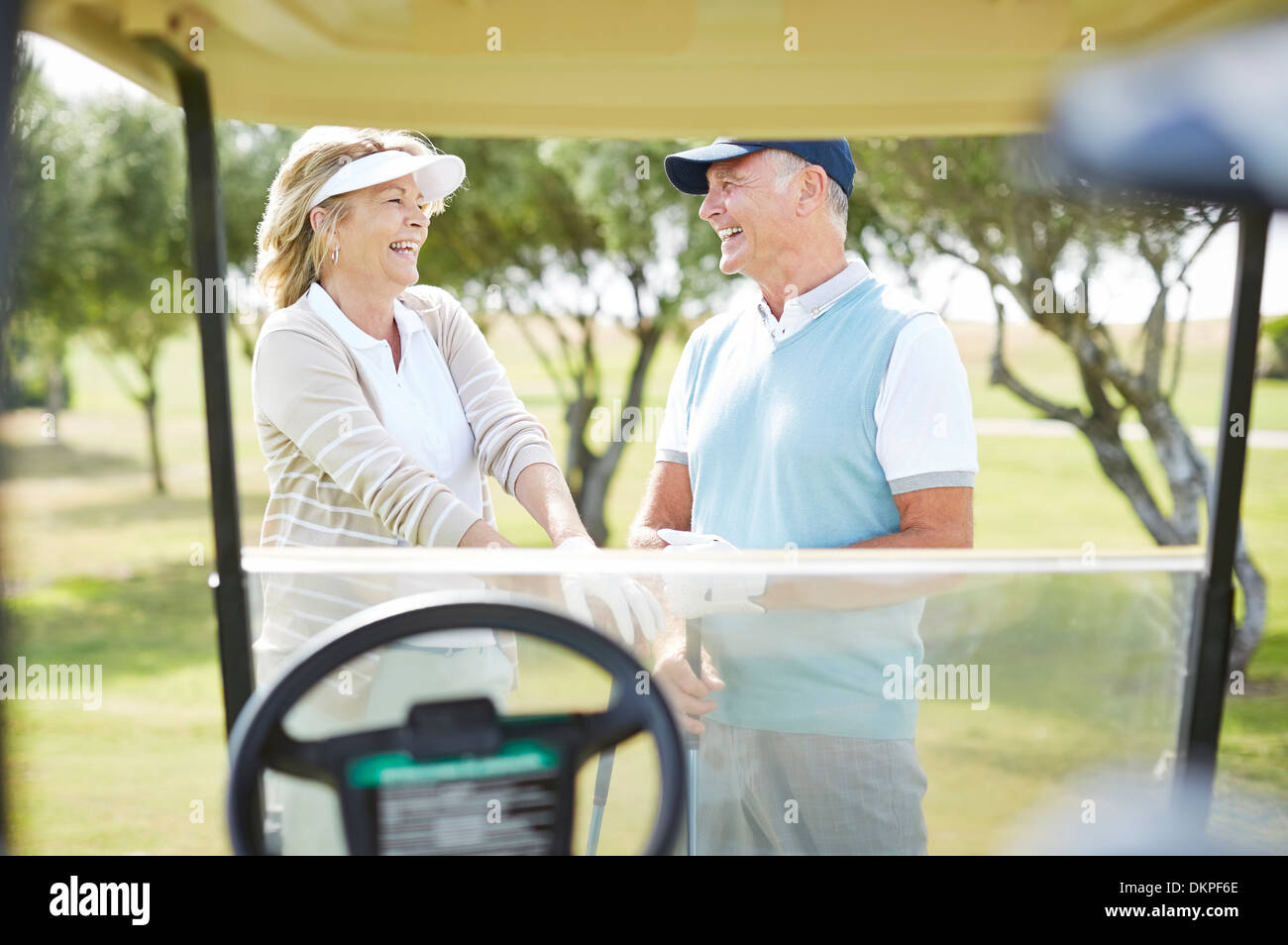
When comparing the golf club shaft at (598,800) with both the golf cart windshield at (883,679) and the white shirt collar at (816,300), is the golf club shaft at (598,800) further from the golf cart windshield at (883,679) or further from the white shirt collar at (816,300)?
the white shirt collar at (816,300)

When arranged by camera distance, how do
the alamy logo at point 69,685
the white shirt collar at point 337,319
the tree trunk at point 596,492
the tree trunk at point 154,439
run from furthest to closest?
the tree trunk at point 154,439
the tree trunk at point 596,492
the alamy logo at point 69,685
the white shirt collar at point 337,319

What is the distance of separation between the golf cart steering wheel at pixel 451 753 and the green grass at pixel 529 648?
0.23 m

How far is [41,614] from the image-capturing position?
1031 centimetres

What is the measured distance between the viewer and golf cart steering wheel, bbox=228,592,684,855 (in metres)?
1.16

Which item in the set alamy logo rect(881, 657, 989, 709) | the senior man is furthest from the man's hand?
alamy logo rect(881, 657, 989, 709)

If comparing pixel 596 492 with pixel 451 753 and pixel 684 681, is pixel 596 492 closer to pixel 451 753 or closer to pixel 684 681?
pixel 684 681

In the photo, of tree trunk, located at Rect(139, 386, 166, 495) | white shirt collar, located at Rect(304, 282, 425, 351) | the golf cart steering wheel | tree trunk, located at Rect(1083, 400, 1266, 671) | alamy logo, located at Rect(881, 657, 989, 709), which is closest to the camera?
the golf cart steering wheel

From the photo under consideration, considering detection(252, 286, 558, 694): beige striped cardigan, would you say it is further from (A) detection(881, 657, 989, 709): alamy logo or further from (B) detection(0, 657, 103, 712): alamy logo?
(B) detection(0, 657, 103, 712): alamy logo
